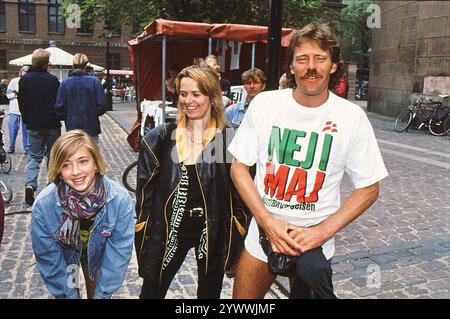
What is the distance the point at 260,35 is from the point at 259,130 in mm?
7353

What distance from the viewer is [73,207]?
2.39 m

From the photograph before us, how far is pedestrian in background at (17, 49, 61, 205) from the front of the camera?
6.17 m

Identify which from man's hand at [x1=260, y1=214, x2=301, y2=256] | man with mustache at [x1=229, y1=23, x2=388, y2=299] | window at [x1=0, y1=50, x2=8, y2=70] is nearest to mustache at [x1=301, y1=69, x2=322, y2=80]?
man with mustache at [x1=229, y1=23, x2=388, y2=299]

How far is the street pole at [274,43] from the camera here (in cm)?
424

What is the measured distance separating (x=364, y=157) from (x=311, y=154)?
0.24m

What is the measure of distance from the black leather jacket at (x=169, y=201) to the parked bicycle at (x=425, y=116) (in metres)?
13.8

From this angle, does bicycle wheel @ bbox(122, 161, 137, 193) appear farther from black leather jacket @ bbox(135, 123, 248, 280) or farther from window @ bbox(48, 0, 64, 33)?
window @ bbox(48, 0, 64, 33)

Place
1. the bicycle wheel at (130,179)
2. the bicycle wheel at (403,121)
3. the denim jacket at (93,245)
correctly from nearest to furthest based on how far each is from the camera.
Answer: the denim jacket at (93,245) < the bicycle wheel at (130,179) < the bicycle wheel at (403,121)

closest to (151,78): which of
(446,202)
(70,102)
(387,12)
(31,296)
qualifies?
(70,102)

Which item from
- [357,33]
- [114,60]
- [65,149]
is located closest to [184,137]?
[65,149]

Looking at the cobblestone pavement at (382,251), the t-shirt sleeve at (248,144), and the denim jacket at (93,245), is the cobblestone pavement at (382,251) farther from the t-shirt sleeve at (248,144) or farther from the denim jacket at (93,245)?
the t-shirt sleeve at (248,144)

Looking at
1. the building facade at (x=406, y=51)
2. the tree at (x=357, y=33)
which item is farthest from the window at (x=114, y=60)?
the building facade at (x=406, y=51)

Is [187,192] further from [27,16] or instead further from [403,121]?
[27,16]

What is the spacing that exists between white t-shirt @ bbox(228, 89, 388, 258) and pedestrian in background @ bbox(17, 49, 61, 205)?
4.81m
